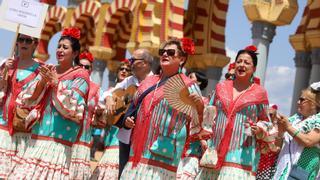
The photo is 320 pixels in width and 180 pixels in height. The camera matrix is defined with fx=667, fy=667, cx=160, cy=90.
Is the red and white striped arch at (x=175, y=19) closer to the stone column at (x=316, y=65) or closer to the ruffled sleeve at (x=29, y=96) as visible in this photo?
the stone column at (x=316, y=65)

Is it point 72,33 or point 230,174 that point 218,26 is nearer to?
point 72,33

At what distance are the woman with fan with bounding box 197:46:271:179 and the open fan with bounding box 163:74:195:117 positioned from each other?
1.83 feet

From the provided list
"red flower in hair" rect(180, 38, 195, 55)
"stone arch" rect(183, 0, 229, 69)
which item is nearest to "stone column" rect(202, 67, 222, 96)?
"stone arch" rect(183, 0, 229, 69)

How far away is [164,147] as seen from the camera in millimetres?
4988

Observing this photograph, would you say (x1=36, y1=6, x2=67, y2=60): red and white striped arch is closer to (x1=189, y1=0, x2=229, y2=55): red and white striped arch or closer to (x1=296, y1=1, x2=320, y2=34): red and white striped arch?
(x1=189, y1=0, x2=229, y2=55): red and white striped arch

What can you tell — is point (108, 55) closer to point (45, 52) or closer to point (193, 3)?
point (193, 3)

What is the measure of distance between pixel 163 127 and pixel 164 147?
0.15 metres

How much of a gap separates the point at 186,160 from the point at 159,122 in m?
1.81

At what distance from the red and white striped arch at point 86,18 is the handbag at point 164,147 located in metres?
16.7

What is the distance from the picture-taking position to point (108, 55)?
20625 mm

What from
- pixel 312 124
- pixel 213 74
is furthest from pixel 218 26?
pixel 312 124

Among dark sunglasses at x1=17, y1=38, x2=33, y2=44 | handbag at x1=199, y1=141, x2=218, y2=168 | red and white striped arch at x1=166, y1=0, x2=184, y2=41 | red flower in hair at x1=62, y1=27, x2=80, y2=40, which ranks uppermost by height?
red and white striped arch at x1=166, y1=0, x2=184, y2=41

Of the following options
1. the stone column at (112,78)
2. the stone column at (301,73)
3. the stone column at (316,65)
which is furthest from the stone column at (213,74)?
the stone column at (112,78)

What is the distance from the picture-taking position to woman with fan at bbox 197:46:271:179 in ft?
17.7
